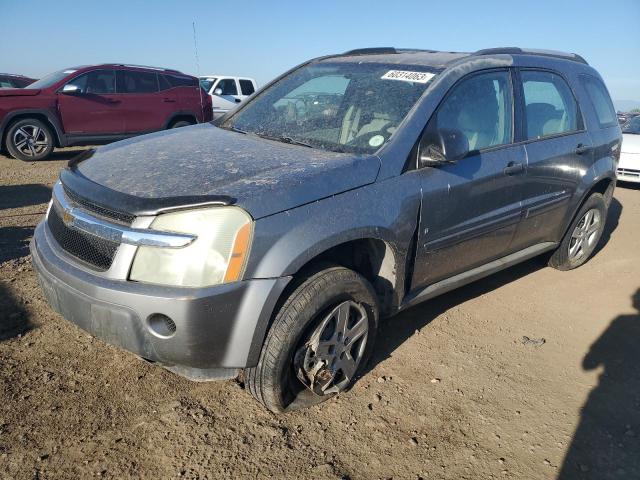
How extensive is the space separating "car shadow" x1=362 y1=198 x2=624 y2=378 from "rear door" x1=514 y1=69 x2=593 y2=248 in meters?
0.61

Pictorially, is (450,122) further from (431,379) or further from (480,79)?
(431,379)

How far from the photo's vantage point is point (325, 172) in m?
2.57

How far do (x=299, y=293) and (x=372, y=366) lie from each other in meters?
1.00

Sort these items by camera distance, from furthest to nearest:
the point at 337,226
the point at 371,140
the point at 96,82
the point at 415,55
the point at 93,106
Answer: the point at 96,82 → the point at 93,106 → the point at 415,55 → the point at 371,140 → the point at 337,226

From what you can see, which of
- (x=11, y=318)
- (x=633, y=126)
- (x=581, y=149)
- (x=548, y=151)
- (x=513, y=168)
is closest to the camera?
(x=11, y=318)

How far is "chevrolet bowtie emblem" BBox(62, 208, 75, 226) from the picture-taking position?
250cm

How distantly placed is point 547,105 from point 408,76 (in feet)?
4.68

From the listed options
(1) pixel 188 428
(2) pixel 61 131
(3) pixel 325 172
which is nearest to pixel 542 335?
(3) pixel 325 172

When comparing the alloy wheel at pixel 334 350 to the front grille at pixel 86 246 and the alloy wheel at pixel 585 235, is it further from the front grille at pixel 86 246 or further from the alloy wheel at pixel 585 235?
the alloy wheel at pixel 585 235

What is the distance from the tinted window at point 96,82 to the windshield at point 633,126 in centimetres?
969

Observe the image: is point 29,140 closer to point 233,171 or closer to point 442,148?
point 233,171

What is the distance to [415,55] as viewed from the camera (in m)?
3.57

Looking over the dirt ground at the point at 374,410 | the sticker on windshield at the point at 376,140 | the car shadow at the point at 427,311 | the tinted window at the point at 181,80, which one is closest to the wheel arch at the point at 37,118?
the tinted window at the point at 181,80

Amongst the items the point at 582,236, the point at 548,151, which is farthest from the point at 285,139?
the point at 582,236
